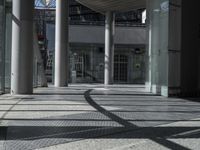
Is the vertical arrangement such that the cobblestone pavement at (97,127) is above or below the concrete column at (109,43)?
below

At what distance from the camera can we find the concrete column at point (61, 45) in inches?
1252

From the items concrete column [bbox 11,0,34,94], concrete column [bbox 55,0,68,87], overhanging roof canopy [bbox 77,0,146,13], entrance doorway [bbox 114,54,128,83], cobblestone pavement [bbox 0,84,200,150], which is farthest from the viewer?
entrance doorway [bbox 114,54,128,83]

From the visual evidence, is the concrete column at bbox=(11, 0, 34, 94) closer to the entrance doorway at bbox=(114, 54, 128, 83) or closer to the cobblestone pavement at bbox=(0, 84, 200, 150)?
the cobblestone pavement at bbox=(0, 84, 200, 150)

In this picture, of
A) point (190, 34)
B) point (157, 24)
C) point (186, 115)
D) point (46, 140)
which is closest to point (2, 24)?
point (157, 24)

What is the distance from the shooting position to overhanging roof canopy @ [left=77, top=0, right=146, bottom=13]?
1420 inches

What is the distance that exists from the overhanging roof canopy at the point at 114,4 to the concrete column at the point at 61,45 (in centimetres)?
469

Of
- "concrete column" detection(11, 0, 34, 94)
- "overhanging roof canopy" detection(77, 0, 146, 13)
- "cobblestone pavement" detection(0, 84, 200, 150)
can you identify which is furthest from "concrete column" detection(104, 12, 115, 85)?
"cobblestone pavement" detection(0, 84, 200, 150)

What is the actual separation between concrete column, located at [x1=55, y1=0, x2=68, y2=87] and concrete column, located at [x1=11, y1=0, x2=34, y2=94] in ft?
35.0

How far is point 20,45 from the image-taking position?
20891 millimetres

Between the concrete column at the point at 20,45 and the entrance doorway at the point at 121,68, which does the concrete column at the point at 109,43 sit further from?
the concrete column at the point at 20,45

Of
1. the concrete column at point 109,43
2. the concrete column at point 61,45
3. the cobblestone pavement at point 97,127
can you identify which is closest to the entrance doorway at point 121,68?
the concrete column at point 109,43

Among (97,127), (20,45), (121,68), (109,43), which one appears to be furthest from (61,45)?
(97,127)

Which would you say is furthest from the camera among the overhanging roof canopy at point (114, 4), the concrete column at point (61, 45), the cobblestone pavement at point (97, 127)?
the overhanging roof canopy at point (114, 4)

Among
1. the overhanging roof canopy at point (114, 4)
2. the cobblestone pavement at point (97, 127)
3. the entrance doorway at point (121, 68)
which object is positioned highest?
the overhanging roof canopy at point (114, 4)
